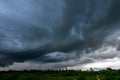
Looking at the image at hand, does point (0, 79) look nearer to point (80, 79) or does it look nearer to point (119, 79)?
point (80, 79)

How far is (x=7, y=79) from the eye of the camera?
73375mm

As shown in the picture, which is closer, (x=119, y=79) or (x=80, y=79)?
(x=119, y=79)

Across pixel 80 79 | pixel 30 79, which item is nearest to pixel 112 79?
pixel 80 79

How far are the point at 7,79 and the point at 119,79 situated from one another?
3355 centimetres

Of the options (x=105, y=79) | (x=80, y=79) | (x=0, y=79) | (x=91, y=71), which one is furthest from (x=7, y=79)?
(x=91, y=71)

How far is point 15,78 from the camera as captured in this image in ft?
260

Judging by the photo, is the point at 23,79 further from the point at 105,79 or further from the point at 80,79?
the point at 105,79

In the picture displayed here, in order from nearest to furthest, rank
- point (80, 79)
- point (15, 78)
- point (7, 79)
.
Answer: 1. point (80, 79)
2. point (7, 79)
3. point (15, 78)

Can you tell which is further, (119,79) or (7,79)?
(7,79)

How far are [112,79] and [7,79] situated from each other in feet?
104

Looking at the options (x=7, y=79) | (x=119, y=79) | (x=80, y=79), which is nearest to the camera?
(x=119, y=79)

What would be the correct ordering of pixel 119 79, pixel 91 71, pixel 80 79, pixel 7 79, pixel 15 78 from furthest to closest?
pixel 91 71 < pixel 15 78 < pixel 7 79 < pixel 80 79 < pixel 119 79

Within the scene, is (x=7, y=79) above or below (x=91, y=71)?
below

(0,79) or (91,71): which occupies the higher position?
(91,71)
